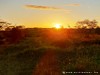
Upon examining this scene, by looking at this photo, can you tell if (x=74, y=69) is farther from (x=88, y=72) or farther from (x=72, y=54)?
(x=72, y=54)

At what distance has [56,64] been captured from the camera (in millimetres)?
14078

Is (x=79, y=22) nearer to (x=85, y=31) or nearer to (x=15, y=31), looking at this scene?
(x=85, y=31)

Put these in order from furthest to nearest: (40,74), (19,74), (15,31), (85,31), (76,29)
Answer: (76,29) → (85,31) → (15,31) → (19,74) → (40,74)

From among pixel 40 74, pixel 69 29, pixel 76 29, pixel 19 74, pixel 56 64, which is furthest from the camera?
pixel 69 29

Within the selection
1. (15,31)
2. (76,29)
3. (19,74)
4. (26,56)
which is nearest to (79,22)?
(76,29)

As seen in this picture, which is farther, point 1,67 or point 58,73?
point 1,67

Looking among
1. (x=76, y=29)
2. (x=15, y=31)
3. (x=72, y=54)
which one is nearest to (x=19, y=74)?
(x=72, y=54)

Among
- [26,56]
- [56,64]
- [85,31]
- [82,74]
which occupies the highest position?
[85,31]

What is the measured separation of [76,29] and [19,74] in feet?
195

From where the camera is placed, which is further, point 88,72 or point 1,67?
point 1,67

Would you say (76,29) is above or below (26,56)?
above

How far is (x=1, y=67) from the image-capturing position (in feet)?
47.8

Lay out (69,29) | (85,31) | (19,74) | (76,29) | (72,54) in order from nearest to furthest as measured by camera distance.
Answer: (19,74) < (72,54) < (85,31) < (76,29) < (69,29)

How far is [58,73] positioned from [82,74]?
0.99 metres
